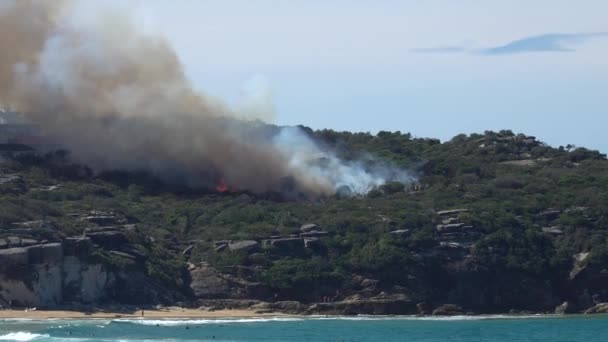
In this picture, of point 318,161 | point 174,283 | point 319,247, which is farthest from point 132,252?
point 318,161

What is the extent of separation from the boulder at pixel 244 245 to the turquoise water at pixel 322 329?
338 inches

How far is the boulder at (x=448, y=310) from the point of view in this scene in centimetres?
11438

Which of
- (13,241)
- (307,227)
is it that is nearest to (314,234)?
(307,227)

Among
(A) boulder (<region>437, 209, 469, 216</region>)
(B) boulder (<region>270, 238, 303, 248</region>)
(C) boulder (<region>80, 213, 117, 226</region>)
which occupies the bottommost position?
(B) boulder (<region>270, 238, 303, 248</region>)

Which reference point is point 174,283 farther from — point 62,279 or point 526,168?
point 526,168

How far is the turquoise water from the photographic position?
96.7 metres

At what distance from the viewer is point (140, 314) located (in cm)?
10894

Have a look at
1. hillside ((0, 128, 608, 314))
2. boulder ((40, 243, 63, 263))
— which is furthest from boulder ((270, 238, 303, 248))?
boulder ((40, 243, 63, 263))

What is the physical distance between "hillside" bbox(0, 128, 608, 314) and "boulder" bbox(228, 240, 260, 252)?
90mm

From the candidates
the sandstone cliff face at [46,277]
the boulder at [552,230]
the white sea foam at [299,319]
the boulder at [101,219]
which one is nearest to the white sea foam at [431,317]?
the white sea foam at [299,319]

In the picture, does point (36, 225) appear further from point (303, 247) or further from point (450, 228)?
point (450, 228)

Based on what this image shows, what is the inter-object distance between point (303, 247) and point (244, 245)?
415 cm

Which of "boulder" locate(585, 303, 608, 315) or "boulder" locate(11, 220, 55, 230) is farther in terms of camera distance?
"boulder" locate(585, 303, 608, 315)

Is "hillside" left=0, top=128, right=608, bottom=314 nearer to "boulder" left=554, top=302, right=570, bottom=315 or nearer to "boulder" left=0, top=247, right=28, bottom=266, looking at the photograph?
"boulder" left=0, top=247, right=28, bottom=266
